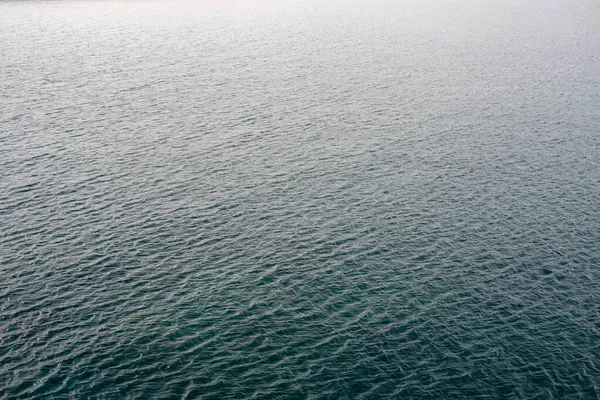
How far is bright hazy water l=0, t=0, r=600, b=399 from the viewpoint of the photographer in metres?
54.3

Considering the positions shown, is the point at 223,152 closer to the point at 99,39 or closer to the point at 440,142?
the point at 440,142

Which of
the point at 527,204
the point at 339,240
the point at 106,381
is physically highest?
the point at 106,381

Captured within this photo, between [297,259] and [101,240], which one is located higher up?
[101,240]

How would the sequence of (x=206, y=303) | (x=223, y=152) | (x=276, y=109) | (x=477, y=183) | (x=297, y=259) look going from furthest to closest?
1. (x=276, y=109)
2. (x=223, y=152)
3. (x=477, y=183)
4. (x=297, y=259)
5. (x=206, y=303)

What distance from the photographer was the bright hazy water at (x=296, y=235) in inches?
2137

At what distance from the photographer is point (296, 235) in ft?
247

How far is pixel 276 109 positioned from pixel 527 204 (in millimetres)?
54208

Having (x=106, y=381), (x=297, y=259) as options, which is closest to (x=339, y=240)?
(x=297, y=259)

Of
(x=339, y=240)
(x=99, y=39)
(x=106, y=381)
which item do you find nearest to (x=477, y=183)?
(x=339, y=240)

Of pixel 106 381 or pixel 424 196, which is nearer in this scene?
pixel 106 381

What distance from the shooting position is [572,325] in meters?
60.0

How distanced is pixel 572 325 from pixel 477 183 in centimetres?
3309

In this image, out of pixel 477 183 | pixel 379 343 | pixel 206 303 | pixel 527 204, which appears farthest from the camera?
pixel 477 183

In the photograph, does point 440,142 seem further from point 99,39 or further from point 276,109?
point 99,39
